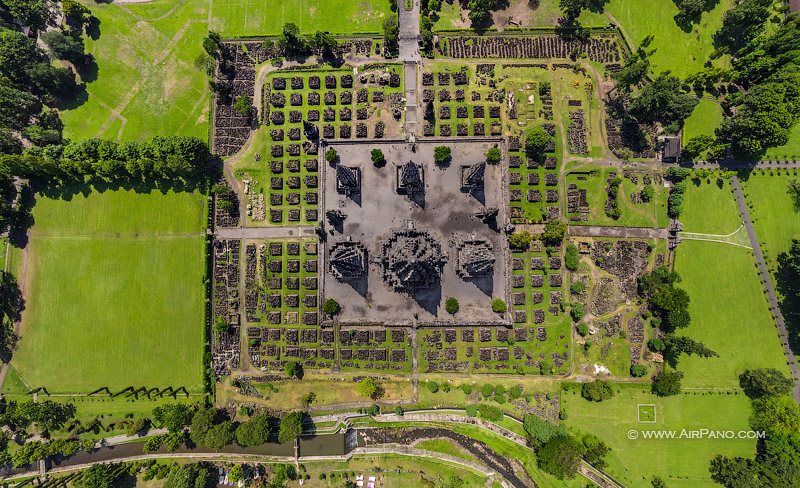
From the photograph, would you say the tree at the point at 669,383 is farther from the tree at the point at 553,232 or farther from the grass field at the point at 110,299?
the grass field at the point at 110,299

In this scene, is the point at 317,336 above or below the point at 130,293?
below

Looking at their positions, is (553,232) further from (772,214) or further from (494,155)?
(772,214)

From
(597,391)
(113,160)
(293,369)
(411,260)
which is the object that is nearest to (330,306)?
(293,369)

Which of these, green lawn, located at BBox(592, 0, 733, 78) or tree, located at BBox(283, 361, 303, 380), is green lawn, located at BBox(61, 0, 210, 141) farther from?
green lawn, located at BBox(592, 0, 733, 78)

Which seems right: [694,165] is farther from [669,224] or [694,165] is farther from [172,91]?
[172,91]

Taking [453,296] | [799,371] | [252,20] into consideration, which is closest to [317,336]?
[453,296]

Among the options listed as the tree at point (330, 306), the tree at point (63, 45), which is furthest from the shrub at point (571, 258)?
the tree at point (63, 45)

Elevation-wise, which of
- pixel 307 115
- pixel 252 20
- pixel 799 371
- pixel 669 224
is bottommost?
pixel 799 371
